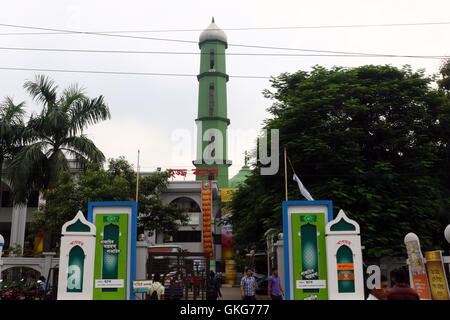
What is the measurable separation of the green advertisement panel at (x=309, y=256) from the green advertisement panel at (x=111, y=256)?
530cm

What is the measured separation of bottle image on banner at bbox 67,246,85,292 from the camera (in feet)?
43.9

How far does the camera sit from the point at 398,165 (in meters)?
20.6

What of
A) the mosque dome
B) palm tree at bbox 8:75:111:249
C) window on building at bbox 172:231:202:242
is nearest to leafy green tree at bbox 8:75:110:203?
palm tree at bbox 8:75:111:249

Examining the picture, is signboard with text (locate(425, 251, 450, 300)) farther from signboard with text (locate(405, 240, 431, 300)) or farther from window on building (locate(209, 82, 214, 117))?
window on building (locate(209, 82, 214, 117))

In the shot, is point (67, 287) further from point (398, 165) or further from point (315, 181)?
point (398, 165)

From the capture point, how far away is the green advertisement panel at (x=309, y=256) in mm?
13195

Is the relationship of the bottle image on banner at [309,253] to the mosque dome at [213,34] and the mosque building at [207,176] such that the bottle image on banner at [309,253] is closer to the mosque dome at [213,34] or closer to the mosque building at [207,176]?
the mosque building at [207,176]

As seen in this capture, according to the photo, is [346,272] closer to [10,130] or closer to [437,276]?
[437,276]

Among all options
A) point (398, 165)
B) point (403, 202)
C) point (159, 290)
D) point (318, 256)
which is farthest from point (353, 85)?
point (159, 290)

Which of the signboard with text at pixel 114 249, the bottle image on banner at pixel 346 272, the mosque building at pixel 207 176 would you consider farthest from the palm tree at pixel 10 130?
the bottle image on banner at pixel 346 272

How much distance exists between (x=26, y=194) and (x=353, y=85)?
55.1 ft

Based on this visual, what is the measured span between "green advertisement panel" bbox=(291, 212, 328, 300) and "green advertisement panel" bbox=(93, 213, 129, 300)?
17.4ft
